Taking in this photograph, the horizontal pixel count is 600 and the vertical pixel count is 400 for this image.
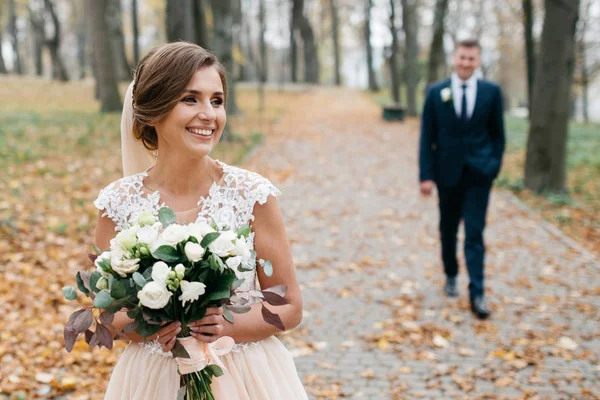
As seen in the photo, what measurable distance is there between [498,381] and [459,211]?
1.92 meters

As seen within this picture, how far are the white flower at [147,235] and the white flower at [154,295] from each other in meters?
0.15

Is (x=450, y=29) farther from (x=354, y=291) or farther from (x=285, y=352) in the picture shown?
(x=285, y=352)

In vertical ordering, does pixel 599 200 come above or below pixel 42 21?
below

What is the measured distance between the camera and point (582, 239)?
8523 millimetres

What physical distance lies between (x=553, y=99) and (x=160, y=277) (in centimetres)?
989

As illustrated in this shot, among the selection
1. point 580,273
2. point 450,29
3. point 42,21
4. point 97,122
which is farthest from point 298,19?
point 580,273

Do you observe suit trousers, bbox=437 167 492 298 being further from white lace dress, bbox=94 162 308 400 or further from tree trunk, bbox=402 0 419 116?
tree trunk, bbox=402 0 419 116

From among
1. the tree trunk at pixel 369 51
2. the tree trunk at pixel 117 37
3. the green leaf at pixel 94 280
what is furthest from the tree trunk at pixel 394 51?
the green leaf at pixel 94 280

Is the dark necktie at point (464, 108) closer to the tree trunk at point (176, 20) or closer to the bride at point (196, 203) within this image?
the bride at point (196, 203)

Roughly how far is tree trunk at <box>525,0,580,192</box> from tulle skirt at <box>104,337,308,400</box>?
30.6 ft

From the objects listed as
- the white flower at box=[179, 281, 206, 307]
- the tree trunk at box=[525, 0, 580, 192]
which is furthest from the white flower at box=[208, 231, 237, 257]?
the tree trunk at box=[525, 0, 580, 192]

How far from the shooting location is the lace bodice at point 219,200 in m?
2.20

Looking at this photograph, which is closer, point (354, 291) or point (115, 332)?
point (115, 332)

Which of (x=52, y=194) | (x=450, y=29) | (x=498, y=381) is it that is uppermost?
(x=450, y=29)
